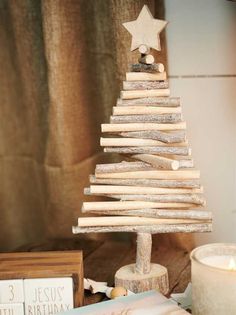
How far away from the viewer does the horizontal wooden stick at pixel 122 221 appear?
94cm

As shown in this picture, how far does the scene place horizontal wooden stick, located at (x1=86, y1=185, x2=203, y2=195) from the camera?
0.95m

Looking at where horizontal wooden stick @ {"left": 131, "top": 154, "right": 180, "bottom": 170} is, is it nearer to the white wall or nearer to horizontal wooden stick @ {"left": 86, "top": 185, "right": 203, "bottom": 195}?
horizontal wooden stick @ {"left": 86, "top": 185, "right": 203, "bottom": 195}

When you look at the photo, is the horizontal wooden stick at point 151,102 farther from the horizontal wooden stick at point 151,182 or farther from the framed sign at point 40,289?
the framed sign at point 40,289

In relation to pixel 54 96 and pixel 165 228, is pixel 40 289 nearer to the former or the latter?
pixel 165 228

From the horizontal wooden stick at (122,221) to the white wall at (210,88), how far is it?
0.40 m

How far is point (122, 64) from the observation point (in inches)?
47.5

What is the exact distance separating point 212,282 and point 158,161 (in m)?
0.26

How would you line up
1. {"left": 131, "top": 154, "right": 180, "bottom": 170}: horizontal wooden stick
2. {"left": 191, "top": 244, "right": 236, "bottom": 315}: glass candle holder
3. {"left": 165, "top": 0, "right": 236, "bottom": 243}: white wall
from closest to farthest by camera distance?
{"left": 191, "top": 244, "right": 236, "bottom": 315}: glass candle holder
{"left": 131, "top": 154, "right": 180, "bottom": 170}: horizontal wooden stick
{"left": 165, "top": 0, "right": 236, "bottom": 243}: white wall

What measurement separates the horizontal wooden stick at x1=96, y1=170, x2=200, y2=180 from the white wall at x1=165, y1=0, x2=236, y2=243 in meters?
0.38

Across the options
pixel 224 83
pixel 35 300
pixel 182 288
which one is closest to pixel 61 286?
pixel 35 300

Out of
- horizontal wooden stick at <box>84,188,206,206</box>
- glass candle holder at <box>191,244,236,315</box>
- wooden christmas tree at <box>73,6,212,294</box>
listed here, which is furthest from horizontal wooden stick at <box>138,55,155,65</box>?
glass candle holder at <box>191,244,236,315</box>

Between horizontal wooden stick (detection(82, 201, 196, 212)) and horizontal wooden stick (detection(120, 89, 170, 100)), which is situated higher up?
horizontal wooden stick (detection(120, 89, 170, 100))

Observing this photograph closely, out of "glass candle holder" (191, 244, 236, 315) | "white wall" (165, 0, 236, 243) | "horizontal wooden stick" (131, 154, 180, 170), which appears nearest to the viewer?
"glass candle holder" (191, 244, 236, 315)

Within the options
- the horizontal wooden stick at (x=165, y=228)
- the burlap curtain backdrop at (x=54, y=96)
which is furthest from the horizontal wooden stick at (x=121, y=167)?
the burlap curtain backdrop at (x=54, y=96)
